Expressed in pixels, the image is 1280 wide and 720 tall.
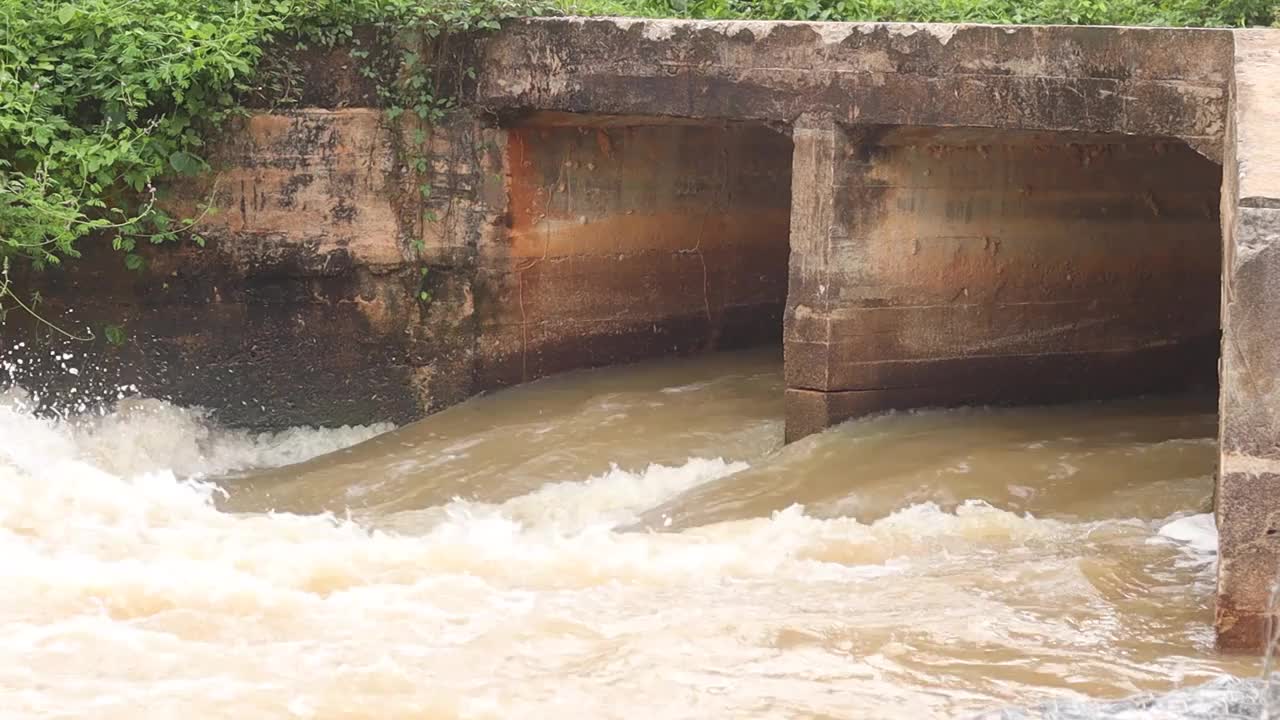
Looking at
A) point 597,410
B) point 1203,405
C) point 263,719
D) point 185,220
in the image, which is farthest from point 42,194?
point 1203,405

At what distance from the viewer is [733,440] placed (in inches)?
326

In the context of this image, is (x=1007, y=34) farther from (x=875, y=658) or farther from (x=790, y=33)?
(x=875, y=658)

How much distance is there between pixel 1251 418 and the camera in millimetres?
4664

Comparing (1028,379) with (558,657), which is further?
(1028,379)

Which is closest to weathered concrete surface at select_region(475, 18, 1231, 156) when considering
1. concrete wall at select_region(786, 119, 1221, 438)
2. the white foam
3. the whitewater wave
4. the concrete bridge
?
the concrete bridge

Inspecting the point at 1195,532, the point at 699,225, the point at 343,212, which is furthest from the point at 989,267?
the point at 343,212

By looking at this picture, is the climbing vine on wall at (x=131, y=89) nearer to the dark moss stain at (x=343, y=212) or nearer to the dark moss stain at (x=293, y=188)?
the dark moss stain at (x=293, y=188)

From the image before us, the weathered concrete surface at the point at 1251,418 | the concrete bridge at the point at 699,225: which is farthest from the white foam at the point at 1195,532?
the concrete bridge at the point at 699,225

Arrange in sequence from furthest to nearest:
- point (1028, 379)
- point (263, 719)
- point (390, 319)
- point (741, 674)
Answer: point (390, 319), point (1028, 379), point (741, 674), point (263, 719)

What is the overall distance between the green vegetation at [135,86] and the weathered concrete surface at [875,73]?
46cm

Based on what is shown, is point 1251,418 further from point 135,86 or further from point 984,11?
point 135,86

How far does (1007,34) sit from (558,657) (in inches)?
158

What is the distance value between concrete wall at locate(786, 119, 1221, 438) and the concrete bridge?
0.02 metres

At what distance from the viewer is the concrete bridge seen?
7.54 meters
